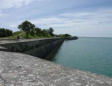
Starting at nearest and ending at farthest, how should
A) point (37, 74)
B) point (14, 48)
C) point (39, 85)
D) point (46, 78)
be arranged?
point (39, 85), point (46, 78), point (37, 74), point (14, 48)

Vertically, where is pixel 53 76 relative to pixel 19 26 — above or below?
below

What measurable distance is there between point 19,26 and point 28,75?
40.1 m

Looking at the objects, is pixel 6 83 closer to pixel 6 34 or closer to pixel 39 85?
pixel 39 85

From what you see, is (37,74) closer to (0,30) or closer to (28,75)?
(28,75)

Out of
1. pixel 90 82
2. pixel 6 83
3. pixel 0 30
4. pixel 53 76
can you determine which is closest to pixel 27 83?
pixel 6 83

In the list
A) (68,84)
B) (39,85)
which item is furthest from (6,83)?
(68,84)

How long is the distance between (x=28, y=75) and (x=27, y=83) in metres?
0.62

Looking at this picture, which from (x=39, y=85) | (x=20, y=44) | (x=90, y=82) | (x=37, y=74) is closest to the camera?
(x=39, y=85)

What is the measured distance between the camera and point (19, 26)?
135ft

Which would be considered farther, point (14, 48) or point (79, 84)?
point (14, 48)

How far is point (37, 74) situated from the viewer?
12.8 feet

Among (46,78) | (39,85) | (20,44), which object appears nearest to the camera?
(39,85)

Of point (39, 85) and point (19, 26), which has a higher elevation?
point (19, 26)

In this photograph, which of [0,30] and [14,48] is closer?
[14,48]
